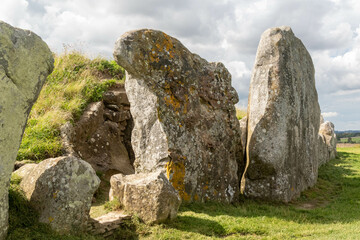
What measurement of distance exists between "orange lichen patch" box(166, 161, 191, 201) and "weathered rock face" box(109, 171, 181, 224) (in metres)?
1.15

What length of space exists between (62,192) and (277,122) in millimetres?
6998

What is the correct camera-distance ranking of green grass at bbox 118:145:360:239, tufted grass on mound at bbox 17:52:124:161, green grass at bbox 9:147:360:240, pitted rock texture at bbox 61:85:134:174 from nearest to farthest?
green grass at bbox 9:147:360:240 → green grass at bbox 118:145:360:239 → tufted grass on mound at bbox 17:52:124:161 → pitted rock texture at bbox 61:85:134:174

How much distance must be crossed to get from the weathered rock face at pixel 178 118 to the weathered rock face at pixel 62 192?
2.83 meters

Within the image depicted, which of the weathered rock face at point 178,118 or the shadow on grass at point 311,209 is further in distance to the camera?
the weathered rock face at point 178,118

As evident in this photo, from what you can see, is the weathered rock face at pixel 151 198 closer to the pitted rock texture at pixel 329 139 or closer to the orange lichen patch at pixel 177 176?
the orange lichen patch at pixel 177 176

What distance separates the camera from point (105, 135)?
507 inches

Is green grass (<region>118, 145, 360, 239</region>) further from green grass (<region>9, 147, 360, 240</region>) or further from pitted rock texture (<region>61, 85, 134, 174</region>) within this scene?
pitted rock texture (<region>61, 85, 134, 174</region>)

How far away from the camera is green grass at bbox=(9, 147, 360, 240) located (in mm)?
6133

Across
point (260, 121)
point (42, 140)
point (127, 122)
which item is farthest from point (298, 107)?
point (42, 140)

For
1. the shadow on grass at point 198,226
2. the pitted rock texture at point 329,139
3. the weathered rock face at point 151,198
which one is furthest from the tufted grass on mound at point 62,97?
the pitted rock texture at point 329,139

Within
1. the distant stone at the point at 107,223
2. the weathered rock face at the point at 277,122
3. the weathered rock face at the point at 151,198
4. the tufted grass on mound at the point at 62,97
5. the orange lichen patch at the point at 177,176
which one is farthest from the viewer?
the weathered rock face at the point at 277,122

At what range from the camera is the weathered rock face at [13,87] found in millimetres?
5406

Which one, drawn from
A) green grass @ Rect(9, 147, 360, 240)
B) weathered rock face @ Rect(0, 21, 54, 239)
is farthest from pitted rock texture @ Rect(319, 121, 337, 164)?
weathered rock face @ Rect(0, 21, 54, 239)

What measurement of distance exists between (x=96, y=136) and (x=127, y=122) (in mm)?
1729
